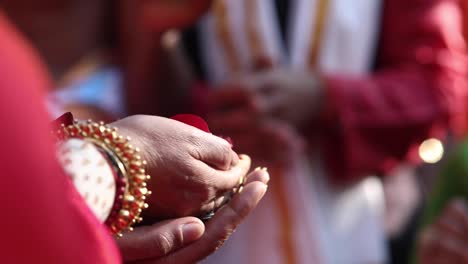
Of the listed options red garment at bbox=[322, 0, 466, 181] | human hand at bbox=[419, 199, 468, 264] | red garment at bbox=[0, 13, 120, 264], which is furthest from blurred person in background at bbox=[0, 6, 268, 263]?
red garment at bbox=[322, 0, 466, 181]

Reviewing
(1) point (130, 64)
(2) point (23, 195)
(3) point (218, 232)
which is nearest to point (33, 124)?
(2) point (23, 195)

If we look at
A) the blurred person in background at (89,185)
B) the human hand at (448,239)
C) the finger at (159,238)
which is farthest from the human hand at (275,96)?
the finger at (159,238)

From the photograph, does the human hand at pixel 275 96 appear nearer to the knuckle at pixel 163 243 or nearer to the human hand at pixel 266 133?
the human hand at pixel 266 133

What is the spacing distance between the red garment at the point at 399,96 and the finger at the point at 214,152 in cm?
90

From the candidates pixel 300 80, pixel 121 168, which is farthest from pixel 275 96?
pixel 121 168

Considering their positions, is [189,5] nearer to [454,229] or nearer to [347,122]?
[347,122]

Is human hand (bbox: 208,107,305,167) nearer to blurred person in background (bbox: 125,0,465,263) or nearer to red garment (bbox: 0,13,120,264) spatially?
blurred person in background (bbox: 125,0,465,263)

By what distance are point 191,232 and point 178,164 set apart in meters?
0.05

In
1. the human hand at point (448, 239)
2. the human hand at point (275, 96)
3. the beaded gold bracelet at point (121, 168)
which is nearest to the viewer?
the beaded gold bracelet at point (121, 168)

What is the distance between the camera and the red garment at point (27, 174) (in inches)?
21.9

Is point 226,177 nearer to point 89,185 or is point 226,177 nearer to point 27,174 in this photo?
point 89,185

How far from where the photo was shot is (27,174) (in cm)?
56

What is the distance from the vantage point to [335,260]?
176cm

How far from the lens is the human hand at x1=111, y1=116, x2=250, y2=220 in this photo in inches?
30.5
